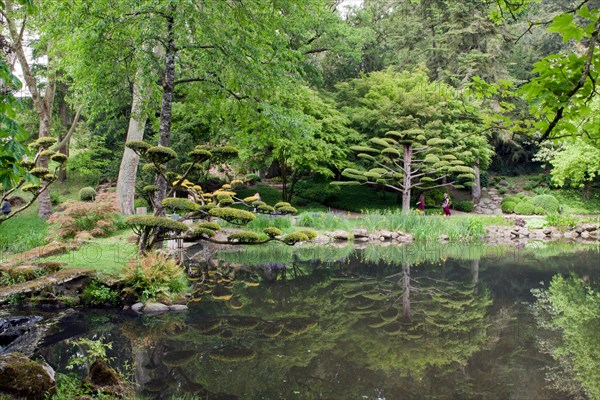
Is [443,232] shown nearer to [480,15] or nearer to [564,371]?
[564,371]

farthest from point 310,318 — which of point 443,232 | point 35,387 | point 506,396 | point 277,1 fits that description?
point 443,232

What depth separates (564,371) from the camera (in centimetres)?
428

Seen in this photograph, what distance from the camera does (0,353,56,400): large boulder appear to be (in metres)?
3.14

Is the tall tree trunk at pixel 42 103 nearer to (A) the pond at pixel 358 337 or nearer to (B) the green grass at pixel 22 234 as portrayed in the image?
(B) the green grass at pixel 22 234

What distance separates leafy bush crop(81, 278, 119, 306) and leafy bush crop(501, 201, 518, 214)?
64.3 ft

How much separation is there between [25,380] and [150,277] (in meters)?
3.43

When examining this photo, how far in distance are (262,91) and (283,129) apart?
833mm

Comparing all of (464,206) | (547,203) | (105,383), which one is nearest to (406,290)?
(105,383)

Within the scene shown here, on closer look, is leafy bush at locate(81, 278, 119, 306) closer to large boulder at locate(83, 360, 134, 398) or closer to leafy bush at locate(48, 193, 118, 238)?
large boulder at locate(83, 360, 134, 398)

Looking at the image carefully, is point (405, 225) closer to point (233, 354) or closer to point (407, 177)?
point (407, 177)

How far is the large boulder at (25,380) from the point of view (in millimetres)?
3139

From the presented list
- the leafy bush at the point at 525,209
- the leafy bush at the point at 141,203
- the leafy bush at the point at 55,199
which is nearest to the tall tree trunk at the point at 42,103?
the leafy bush at the point at 55,199

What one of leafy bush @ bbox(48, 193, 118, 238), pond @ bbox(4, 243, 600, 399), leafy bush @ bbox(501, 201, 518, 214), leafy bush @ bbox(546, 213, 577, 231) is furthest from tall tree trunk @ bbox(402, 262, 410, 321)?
leafy bush @ bbox(501, 201, 518, 214)

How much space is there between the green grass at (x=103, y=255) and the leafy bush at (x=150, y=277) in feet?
1.02
